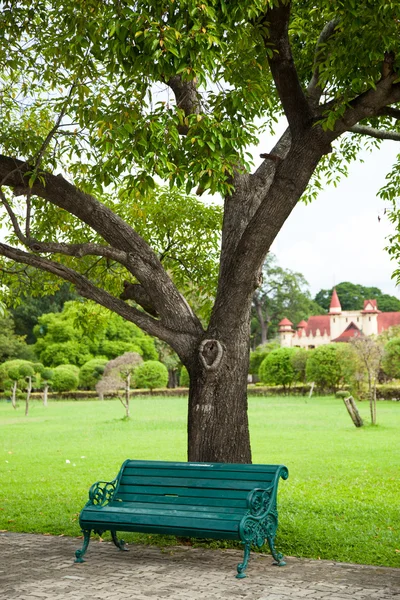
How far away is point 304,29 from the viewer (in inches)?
371

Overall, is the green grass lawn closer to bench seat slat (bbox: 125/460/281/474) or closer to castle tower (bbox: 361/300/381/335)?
bench seat slat (bbox: 125/460/281/474)

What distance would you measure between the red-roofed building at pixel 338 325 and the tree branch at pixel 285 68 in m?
72.5

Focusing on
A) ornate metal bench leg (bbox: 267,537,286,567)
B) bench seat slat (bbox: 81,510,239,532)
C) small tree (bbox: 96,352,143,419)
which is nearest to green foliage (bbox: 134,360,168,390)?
small tree (bbox: 96,352,143,419)

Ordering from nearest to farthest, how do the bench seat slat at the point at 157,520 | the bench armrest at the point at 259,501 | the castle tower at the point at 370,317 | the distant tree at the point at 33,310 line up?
the bench seat slat at the point at 157,520
the bench armrest at the point at 259,501
the distant tree at the point at 33,310
the castle tower at the point at 370,317

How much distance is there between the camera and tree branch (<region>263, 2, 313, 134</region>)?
7.48 m

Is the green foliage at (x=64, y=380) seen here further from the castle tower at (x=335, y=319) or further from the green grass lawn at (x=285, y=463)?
the castle tower at (x=335, y=319)

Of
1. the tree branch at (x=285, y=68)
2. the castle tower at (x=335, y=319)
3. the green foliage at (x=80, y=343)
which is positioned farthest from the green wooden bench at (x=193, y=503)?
the castle tower at (x=335, y=319)

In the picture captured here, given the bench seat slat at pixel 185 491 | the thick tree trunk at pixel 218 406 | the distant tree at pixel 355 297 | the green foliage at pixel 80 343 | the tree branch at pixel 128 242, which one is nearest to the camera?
the bench seat slat at pixel 185 491

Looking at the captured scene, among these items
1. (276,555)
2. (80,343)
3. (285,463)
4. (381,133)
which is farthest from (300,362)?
(276,555)

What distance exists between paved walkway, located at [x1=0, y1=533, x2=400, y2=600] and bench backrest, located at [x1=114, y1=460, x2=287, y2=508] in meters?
0.55

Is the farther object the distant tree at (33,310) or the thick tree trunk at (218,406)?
the distant tree at (33,310)

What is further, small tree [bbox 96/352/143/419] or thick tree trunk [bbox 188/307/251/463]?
small tree [bbox 96/352/143/419]

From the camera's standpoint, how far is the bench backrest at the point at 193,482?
691 centimetres

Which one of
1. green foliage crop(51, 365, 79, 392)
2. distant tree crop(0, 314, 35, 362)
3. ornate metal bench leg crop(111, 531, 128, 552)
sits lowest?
ornate metal bench leg crop(111, 531, 128, 552)
